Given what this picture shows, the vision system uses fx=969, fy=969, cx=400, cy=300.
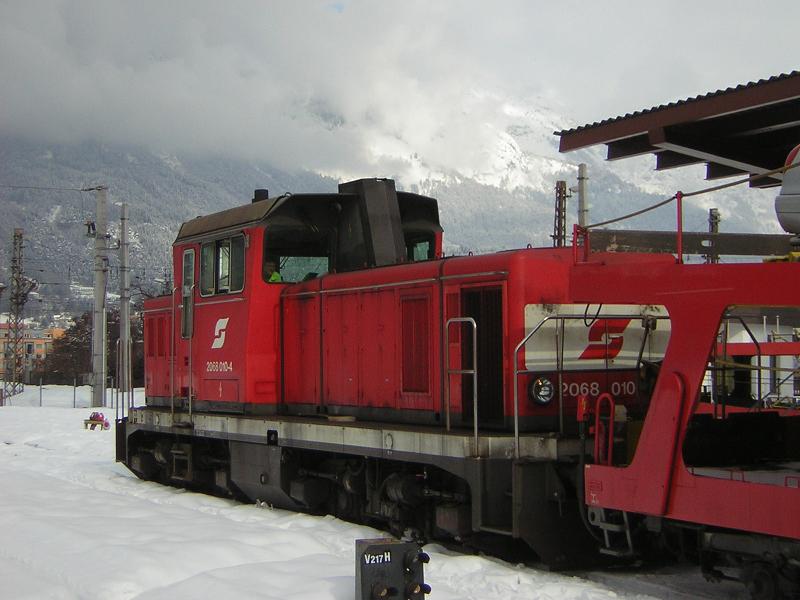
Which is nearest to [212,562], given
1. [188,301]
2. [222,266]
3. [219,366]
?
[219,366]

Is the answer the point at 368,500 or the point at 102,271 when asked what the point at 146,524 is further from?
the point at 102,271

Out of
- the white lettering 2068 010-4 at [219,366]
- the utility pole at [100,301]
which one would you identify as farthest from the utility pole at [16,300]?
the white lettering 2068 010-4 at [219,366]

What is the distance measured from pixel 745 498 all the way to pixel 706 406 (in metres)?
2.61

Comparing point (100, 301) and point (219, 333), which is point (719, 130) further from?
point (100, 301)

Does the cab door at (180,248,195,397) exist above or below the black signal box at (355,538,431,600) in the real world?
above

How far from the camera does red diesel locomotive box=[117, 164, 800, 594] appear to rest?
6.45m

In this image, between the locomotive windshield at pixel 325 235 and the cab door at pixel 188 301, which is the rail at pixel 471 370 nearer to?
the locomotive windshield at pixel 325 235

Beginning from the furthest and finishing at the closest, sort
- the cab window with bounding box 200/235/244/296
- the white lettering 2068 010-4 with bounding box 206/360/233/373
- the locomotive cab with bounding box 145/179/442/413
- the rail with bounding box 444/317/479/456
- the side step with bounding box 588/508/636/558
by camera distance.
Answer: the white lettering 2068 010-4 with bounding box 206/360/233/373
the cab window with bounding box 200/235/244/296
the locomotive cab with bounding box 145/179/442/413
the rail with bounding box 444/317/479/456
the side step with bounding box 588/508/636/558

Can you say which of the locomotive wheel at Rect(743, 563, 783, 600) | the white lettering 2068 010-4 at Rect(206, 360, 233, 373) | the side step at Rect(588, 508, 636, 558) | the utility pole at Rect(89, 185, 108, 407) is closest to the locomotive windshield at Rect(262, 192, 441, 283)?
the white lettering 2068 010-4 at Rect(206, 360, 233, 373)

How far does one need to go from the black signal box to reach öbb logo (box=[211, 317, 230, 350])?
19.3 feet

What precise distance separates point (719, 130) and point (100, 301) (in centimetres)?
2779

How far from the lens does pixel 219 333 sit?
1203 centimetres

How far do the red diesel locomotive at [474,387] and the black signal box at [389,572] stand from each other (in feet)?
4.73

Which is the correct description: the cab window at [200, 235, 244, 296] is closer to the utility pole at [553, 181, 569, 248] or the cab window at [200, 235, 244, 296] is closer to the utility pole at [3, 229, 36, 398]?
the utility pole at [553, 181, 569, 248]
